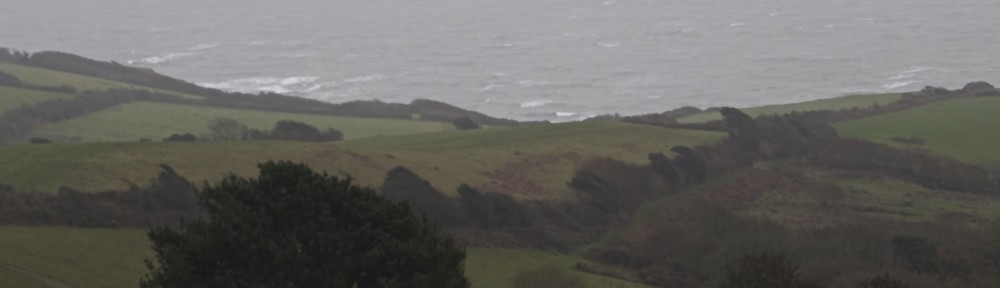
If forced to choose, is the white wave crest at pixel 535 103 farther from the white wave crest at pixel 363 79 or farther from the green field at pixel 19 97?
the green field at pixel 19 97

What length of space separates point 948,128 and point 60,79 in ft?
126

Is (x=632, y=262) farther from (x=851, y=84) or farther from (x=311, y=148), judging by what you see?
(x=851, y=84)

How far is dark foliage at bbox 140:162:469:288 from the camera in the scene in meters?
17.2

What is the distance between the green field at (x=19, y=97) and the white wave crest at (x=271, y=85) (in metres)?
23.4

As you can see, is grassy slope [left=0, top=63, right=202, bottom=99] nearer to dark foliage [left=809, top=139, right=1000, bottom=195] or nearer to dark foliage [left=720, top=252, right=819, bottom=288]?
dark foliage [left=809, top=139, right=1000, bottom=195]

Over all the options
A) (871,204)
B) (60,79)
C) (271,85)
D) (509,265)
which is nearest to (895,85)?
(871,204)

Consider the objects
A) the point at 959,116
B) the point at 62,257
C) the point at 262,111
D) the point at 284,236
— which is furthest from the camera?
the point at 262,111

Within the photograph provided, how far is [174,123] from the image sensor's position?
55438 mm

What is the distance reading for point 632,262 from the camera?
114 ft

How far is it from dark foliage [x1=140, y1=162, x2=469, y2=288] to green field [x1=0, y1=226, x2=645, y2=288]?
647 centimetres

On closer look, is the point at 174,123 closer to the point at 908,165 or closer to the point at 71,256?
the point at 908,165

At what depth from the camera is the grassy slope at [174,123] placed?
52250mm

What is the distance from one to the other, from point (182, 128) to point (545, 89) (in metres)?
32.0

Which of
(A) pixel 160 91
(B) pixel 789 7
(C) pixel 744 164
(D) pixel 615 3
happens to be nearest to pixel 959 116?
(C) pixel 744 164
